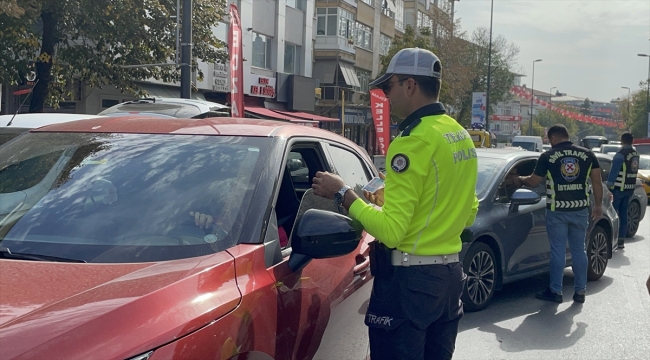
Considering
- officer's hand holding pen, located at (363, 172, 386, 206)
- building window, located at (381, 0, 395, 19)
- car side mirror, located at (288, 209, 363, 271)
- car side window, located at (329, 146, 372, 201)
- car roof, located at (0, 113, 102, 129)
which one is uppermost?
building window, located at (381, 0, 395, 19)

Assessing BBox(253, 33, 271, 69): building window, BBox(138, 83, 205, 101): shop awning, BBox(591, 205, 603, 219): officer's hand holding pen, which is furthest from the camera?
BBox(253, 33, 271, 69): building window

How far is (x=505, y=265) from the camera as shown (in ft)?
23.8

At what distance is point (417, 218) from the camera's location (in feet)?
9.40

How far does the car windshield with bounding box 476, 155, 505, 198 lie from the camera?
23.9ft

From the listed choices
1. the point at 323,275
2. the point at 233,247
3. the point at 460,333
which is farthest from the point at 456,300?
the point at 460,333

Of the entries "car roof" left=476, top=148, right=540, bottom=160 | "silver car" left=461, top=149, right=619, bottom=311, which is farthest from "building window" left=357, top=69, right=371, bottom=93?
"silver car" left=461, top=149, right=619, bottom=311

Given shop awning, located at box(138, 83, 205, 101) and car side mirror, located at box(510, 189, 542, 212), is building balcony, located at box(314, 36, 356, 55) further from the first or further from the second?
car side mirror, located at box(510, 189, 542, 212)

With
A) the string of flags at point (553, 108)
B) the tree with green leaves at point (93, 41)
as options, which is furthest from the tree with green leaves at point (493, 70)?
the tree with green leaves at point (93, 41)

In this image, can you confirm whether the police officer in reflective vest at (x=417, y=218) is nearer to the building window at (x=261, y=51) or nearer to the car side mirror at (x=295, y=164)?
the car side mirror at (x=295, y=164)

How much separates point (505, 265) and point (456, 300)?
4521 millimetres

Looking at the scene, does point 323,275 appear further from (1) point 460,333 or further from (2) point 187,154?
(1) point 460,333

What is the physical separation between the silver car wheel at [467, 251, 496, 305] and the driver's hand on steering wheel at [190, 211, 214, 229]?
4.49 m

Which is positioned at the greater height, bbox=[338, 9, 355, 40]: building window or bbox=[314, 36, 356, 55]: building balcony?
bbox=[338, 9, 355, 40]: building window

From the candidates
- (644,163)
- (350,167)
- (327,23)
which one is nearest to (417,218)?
(350,167)
